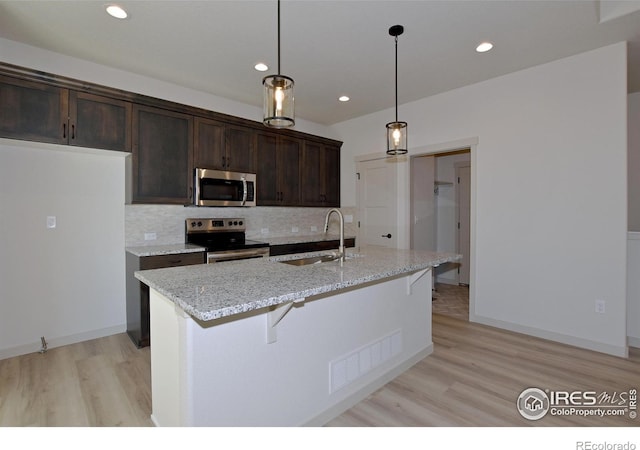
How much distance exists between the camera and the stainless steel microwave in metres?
3.49

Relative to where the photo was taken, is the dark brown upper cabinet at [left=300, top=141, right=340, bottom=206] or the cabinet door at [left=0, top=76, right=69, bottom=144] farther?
the dark brown upper cabinet at [left=300, top=141, right=340, bottom=206]

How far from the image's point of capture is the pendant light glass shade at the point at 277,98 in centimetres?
178

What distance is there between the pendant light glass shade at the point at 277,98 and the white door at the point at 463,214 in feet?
14.8

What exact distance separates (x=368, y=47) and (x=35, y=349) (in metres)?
4.14

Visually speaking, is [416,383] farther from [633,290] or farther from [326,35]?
[326,35]

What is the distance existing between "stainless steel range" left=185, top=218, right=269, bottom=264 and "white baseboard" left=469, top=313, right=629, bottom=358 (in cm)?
268

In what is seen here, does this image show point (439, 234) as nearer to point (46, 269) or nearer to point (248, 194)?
point (248, 194)

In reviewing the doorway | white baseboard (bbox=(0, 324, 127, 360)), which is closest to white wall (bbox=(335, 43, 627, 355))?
the doorway

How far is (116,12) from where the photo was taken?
2270mm

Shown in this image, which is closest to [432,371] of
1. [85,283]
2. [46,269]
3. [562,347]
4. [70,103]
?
[562,347]

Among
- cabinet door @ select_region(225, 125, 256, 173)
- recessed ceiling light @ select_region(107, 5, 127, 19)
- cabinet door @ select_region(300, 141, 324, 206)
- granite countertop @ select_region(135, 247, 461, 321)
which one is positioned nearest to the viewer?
granite countertop @ select_region(135, 247, 461, 321)

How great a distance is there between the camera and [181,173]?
338 centimetres

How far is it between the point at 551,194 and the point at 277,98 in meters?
2.91

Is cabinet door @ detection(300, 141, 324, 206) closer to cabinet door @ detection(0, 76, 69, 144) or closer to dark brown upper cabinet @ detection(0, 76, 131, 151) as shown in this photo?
dark brown upper cabinet @ detection(0, 76, 131, 151)
